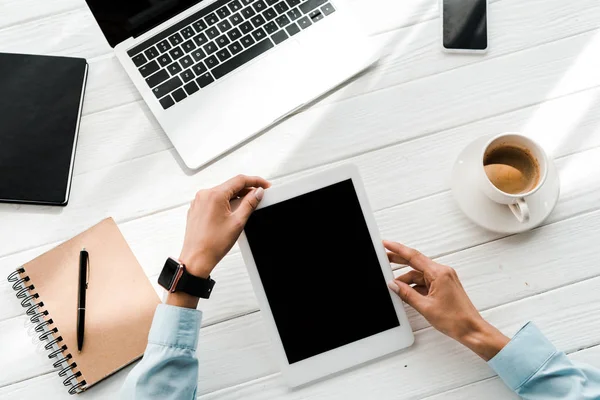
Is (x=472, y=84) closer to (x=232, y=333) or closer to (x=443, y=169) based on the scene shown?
(x=443, y=169)

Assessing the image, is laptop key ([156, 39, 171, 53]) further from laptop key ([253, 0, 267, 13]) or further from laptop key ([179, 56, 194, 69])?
laptop key ([253, 0, 267, 13])

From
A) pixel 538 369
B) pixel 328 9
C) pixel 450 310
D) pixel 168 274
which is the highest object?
pixel 328 9

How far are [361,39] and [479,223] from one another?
1.22 ft

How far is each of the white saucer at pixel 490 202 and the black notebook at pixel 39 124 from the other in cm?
65

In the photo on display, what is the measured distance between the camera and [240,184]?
2.79 feet

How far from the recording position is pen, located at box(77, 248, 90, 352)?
2.85ft

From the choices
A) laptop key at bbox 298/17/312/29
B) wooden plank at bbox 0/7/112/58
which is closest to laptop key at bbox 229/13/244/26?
laptop key at bbox 298/17/312/29

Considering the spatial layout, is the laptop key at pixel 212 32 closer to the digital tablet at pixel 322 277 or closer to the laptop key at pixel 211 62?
the laptop key at pixel 211 62

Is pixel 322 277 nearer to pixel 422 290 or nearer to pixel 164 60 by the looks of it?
pixel 422 290

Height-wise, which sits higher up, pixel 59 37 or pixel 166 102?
pixel 59 37

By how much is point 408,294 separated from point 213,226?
32cm

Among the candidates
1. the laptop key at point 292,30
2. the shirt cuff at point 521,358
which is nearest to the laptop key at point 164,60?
the laptop key at point 292,30

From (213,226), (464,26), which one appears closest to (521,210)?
(464,26)

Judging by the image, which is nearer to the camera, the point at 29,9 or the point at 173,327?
the point at 173,327
